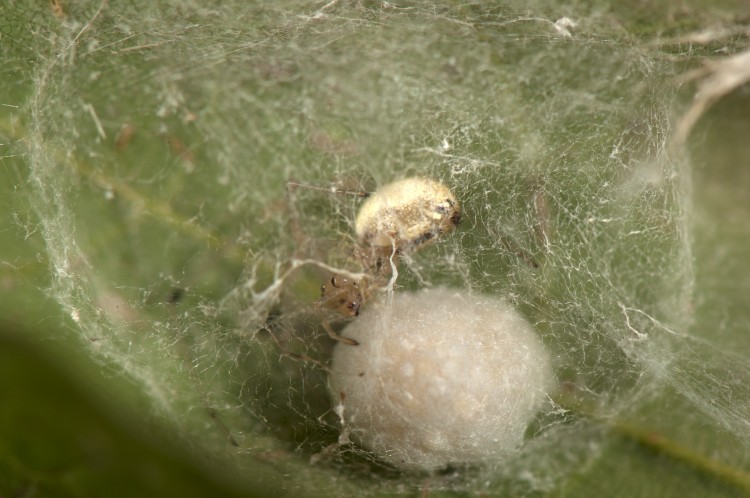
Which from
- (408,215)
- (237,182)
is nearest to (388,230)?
(408,215)

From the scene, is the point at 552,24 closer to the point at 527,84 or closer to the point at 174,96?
the point at 527,84

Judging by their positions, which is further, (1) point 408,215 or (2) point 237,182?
(2) point 237,182

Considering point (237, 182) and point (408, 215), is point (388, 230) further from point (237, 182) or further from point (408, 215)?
point (237, 182)

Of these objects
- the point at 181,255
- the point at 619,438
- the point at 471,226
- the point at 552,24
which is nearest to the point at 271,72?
the point at 181,255

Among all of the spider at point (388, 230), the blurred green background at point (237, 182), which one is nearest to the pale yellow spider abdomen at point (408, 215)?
the spider at point (388, 230)

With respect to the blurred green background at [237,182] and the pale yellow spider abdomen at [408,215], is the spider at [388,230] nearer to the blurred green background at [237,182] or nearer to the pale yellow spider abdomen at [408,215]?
the pale yellow spider abdomen at [408,215]

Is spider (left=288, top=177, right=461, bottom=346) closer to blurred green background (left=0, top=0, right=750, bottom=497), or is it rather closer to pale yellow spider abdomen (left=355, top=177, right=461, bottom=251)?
Result: pale yellow spider abdomen (left=355, top=177, right=461, bottom=251)
